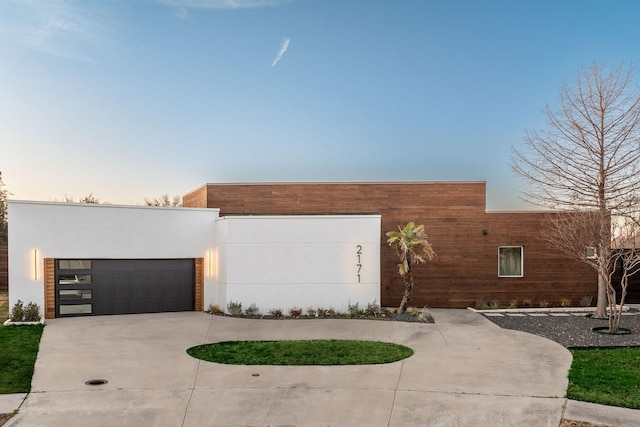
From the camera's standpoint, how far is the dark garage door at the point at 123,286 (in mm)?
15453

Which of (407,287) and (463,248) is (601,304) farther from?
(407,287)

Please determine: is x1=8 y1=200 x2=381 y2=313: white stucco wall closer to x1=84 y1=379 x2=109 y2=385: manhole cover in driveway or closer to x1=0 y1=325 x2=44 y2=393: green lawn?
x1=0 y1=325 x2=44 y2=393: green lawn

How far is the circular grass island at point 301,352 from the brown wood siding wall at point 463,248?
6.74m

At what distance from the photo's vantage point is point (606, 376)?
8758 millimetres

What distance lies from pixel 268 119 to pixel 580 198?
10.9 metres

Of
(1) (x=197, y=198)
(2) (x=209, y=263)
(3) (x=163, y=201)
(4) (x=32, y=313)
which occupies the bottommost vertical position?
(4) (x=32, y=313)

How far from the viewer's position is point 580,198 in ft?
52.4

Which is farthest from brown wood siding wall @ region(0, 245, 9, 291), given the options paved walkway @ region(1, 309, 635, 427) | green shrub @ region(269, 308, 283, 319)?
green shrub @ region(269, 308, 283, 319)

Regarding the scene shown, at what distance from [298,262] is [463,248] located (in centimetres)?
595

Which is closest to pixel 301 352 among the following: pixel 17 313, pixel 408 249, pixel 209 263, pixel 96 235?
pixel 408 249

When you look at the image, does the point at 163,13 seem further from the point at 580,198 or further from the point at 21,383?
the point at 580,198

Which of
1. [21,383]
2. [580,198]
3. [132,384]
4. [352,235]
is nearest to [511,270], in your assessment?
[580,198]

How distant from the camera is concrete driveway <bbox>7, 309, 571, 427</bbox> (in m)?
6.84

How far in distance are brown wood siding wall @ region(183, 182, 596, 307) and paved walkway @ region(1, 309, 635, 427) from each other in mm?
5346
